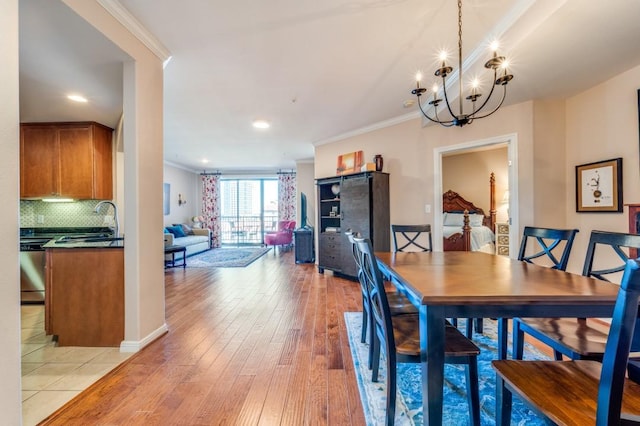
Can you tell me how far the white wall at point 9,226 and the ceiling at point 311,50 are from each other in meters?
0.61

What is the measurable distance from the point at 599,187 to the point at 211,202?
894 cm

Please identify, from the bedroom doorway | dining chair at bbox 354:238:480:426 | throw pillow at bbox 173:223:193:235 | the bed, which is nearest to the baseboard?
dining chair at bbox 354:238:480:426

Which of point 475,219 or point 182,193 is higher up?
point 182,193

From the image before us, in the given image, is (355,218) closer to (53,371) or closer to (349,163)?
(349,163)

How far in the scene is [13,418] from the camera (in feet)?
4.00

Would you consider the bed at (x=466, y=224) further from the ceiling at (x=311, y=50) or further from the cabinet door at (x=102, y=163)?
the cabinet door at (x=102, y=163)

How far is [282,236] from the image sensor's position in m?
7.66

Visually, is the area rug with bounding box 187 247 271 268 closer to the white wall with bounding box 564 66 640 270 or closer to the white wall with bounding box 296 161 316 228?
the white wall with bounding box 296 161 316 228

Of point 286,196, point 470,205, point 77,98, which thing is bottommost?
point 470,205

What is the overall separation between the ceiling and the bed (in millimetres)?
2690

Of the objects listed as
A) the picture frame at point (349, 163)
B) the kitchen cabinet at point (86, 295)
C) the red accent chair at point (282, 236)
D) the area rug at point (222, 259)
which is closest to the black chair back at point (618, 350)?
the kitchen cabinet at point (86, 295)

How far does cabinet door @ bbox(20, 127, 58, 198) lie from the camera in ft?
11.7

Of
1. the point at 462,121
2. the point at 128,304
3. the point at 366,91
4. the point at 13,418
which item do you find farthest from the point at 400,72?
the point at 13,418

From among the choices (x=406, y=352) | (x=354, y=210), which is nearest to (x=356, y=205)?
(x=354, y=210)
